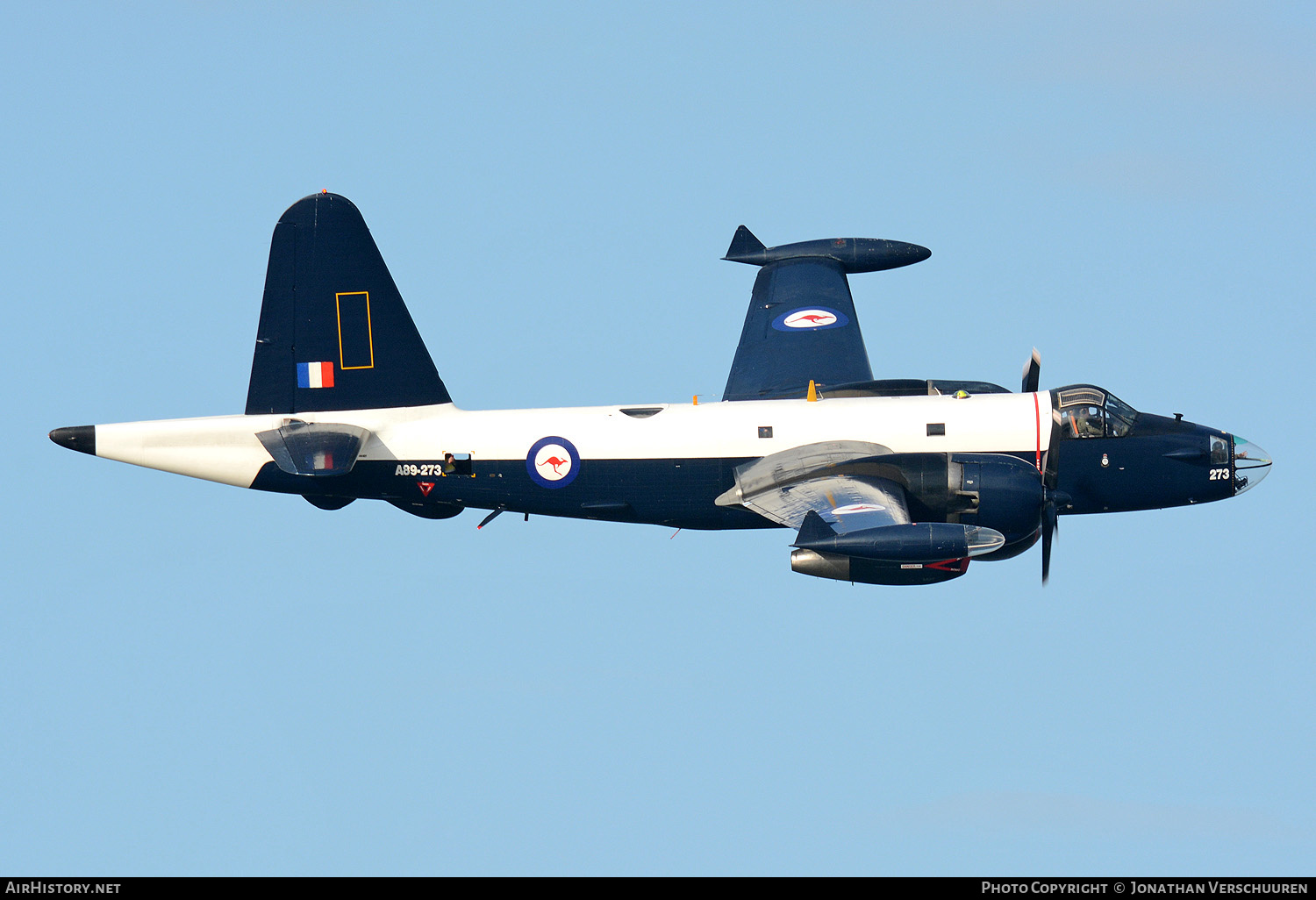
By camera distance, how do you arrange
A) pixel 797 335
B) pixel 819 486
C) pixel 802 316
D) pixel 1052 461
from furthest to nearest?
pixel 802 316 < pixel 797 335 < pixel 1052 461 < pixel 819 486

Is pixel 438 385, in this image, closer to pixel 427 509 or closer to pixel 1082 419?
pixel 427 509

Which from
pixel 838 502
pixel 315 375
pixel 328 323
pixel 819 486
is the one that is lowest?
pixel 838 502

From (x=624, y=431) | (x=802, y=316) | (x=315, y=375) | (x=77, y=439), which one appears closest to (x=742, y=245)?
(x=802, y=316)

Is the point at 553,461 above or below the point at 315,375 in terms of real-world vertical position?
below

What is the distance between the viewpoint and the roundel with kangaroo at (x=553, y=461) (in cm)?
3550

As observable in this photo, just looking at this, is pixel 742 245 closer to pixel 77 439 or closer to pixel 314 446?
pixel 314 446

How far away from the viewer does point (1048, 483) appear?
114 feet

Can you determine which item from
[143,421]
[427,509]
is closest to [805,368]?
[427,509]

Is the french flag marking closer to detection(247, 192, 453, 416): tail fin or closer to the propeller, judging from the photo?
detection(247, 192, 453, 416): tail fin

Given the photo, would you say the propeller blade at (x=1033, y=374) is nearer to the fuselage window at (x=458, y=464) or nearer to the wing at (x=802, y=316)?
the wing at (x=802, y=316)

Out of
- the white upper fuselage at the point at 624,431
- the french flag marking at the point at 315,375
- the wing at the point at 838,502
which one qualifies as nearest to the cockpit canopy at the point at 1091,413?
the white upper fuselage at the point at 624,431

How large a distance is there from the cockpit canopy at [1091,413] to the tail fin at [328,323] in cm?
1303

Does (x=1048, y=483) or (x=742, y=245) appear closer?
→ (x=1048, y=483)

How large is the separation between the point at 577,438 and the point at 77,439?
386 inches
